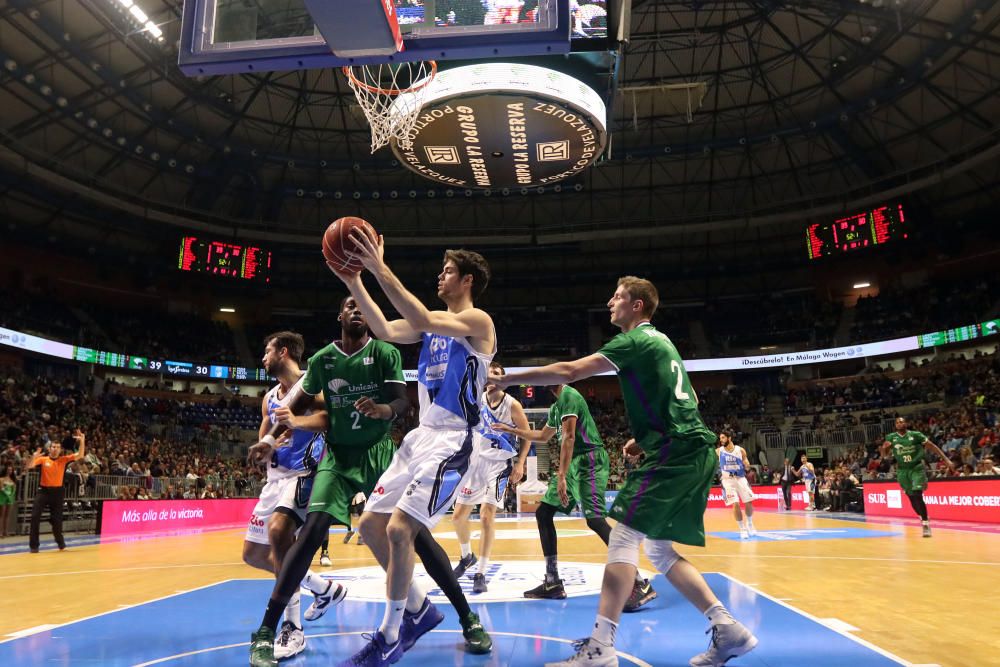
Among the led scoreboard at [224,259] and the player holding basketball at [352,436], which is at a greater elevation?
the led scoreboard at [224,259]

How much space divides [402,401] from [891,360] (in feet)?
130

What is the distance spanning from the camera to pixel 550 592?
20.6 ft

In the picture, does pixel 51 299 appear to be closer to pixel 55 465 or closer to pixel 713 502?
pixel 55 465

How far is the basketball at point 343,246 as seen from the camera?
3.79m

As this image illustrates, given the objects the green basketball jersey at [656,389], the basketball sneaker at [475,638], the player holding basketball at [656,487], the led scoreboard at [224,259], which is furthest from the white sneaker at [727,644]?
the led scoreboard at [224,259]

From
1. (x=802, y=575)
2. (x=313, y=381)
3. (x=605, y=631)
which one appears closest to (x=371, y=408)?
(x=313, y=381)

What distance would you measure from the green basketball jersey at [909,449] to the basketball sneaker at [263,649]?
40.7ft

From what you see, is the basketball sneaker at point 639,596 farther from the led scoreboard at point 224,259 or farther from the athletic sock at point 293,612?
the led scoreboard at point 224,259

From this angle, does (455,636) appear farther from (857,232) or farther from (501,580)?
(857,232)

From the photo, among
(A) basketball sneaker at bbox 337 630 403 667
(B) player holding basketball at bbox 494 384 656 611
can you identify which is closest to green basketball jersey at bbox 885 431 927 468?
(B) player holding basketball at bbox 494 384 656 611

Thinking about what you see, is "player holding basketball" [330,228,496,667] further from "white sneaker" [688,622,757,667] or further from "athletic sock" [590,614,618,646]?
"white sneaker" [688,622,757,667]

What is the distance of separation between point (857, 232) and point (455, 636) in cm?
3388

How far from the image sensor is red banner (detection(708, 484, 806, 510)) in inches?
1041

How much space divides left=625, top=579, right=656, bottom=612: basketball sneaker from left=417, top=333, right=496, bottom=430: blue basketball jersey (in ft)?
8.21
